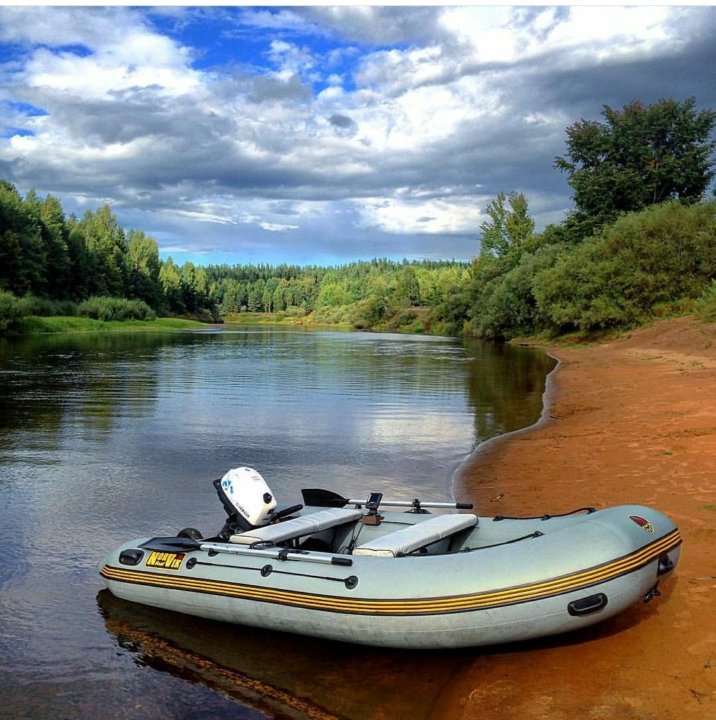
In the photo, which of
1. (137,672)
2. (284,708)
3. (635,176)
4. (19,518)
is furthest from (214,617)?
(635,176)

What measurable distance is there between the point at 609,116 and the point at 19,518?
177ft

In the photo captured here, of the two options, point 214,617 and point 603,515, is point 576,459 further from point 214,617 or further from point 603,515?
point 214,617

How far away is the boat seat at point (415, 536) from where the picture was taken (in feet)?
19.2

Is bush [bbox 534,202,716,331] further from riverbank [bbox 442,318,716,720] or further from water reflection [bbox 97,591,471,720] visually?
water reflection [bbox 97,591,471,720]

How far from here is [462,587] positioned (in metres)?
5.17

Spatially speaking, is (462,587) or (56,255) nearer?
(462,587)

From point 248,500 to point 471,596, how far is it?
262 centimetres

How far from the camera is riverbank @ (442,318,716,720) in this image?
472 cm

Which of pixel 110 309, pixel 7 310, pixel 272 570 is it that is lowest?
pixel 272 570

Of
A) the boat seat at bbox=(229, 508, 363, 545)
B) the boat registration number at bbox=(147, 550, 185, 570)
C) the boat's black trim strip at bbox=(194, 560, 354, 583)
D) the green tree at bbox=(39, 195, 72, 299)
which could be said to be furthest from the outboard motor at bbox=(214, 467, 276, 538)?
the green tree at bbox=(39, 195, 72, 299)

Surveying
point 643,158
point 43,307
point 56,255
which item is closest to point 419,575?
point 643,158

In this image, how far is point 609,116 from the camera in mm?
53375

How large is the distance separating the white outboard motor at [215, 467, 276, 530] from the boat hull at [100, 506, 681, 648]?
78 centimetres

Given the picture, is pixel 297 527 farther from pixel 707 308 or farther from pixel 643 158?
pixel 643 158
